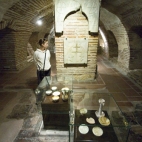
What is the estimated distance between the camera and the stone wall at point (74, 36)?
12.6ft

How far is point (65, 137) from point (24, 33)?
205 inches

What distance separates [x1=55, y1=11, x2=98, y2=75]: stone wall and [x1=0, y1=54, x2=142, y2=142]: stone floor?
2.51 ft

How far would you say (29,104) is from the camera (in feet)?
10.5

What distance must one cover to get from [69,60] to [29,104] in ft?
6.49

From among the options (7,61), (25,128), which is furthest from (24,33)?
(25,128)

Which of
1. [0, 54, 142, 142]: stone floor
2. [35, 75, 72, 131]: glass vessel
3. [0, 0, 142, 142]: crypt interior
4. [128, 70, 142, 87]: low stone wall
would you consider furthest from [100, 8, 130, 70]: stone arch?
[35, 75, 72, 131]: glass vessel

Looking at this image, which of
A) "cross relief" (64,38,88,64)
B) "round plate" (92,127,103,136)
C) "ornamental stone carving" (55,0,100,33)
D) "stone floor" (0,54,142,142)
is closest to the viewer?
"round plate" (92,127,103,136)

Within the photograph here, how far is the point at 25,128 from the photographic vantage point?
240 cm

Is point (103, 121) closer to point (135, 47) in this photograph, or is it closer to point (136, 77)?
point (136, 77)

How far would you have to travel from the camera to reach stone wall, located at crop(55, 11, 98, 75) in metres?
3.84

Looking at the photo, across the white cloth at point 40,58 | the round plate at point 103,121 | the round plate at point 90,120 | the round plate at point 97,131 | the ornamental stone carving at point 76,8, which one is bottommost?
the round plate at point 97,131

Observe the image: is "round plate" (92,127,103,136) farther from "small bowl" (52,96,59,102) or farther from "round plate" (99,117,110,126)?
"small bowl" (52,96,59,102)

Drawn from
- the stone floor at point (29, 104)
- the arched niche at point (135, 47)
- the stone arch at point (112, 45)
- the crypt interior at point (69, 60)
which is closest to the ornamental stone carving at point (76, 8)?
the crypt interior at point (69, 60)

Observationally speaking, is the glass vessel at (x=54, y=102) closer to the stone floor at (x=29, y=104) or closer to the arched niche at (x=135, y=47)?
the stone floor at (x=29, y=104)
